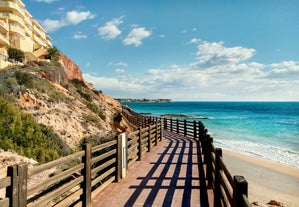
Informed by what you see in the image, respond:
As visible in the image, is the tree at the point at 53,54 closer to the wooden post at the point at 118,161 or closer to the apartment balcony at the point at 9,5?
the apartment balcony at the point at 9,5

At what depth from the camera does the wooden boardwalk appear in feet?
18.0

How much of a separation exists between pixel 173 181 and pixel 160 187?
648 millimetres

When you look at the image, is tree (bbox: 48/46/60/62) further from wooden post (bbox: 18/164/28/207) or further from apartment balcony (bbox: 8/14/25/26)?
wooden post (bbox: 18/164/28/207)

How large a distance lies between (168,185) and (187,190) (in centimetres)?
59

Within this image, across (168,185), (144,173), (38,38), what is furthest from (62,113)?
(38,38)

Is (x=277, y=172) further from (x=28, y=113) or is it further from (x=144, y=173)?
(x=28, y=113)

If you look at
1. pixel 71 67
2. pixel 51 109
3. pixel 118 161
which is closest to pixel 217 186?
pixel 118 161

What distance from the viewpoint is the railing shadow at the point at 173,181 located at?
→ 562cm

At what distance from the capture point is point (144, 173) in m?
7.82

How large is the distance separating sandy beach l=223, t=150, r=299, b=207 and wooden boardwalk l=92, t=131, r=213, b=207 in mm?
2885

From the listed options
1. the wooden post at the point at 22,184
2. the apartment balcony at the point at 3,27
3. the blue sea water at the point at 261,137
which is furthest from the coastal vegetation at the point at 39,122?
the apartment balcony at the point at 3,27

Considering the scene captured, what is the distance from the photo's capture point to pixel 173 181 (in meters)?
6.93

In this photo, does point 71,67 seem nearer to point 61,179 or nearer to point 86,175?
point 61,179

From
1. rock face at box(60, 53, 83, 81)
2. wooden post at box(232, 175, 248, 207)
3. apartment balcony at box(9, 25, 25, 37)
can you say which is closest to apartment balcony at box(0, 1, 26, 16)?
apartment balcony at box(9, 25, 25, 37)
